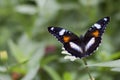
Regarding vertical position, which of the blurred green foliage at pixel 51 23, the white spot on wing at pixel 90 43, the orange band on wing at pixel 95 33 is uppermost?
the blurred green foliage at pixel 51 23

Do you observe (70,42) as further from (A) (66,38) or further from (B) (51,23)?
(B) (51,23)

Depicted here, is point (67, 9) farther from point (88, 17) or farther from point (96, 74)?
point (96, 74)

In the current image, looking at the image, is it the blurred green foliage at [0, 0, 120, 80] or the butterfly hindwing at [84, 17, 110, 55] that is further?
the blurred green foliage at [0, 0, 120, 80]

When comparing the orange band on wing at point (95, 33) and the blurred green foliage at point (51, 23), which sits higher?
the blurred green foliage at point (51, 23)

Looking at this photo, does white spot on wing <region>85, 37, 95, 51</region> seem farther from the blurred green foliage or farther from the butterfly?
the blurred green foliage

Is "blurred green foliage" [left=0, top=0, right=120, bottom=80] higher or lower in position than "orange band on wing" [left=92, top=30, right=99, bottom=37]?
higher

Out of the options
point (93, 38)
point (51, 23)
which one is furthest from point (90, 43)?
point (51, 23)

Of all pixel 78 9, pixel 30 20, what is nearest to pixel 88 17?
pixel 78 9

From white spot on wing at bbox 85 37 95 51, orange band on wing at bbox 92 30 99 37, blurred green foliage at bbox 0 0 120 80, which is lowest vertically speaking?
white spot on wing at bbox 85 37 95 51

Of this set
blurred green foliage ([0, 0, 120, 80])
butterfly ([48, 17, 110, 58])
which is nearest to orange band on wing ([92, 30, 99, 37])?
butterfly ([48, 17, 110, 58])

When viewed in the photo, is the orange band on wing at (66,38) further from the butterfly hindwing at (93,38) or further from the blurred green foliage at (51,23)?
the blurred green foliage at (51,23)

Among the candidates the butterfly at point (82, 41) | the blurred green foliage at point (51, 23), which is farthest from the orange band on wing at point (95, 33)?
the blurred green foliage at point (51, 23)
